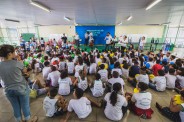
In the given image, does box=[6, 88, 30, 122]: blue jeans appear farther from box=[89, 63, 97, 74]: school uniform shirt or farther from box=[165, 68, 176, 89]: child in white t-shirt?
box=[165, 68, 176, 89]: child in white t-shirt

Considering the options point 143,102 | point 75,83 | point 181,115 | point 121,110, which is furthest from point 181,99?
point 75,83

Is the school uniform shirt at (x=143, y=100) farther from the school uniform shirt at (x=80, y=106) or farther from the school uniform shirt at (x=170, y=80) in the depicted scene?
the school uniform shirt at (x=170, y=80)

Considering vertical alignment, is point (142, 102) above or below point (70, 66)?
below

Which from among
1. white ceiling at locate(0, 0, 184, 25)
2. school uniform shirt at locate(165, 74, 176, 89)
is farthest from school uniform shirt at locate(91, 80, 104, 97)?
white ceiling at locate(0, 0, 184, 25)

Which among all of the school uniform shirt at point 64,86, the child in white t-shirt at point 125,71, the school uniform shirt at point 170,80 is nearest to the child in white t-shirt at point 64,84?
the school uniform shirt at point 64,86

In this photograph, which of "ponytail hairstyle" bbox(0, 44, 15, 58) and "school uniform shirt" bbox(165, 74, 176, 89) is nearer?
"ponytail hairstyle" bbox(0, 44, 15, 58)

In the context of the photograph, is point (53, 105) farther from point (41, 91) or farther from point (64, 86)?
point (41, 91)

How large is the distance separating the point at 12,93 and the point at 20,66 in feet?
1.56

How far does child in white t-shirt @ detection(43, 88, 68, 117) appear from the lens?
2.32 meters

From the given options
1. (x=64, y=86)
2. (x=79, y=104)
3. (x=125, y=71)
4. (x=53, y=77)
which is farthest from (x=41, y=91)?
(x=125, y=71)

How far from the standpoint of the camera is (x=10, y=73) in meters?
1.66

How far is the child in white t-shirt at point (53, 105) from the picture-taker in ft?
7.61

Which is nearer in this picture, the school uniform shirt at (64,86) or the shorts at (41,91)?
the school uniform shirt at (64,86)

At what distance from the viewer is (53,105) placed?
2355 mm
